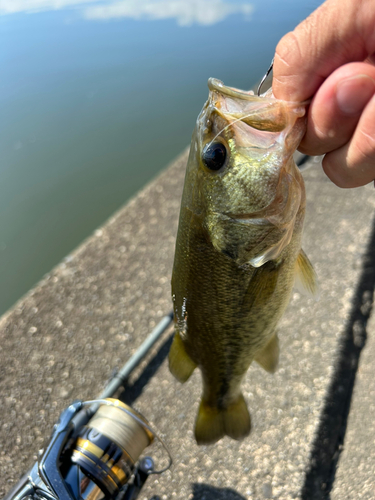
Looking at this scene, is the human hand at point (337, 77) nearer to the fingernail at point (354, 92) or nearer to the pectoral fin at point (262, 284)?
the fingernail at point (354, 92)

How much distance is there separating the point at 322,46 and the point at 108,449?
1.50 m

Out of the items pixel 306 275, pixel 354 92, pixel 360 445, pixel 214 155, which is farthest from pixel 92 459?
pixel 354 92

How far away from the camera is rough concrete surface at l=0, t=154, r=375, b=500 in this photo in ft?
5.56

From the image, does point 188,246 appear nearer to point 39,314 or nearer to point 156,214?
point 39,314

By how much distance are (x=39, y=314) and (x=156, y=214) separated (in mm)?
1218

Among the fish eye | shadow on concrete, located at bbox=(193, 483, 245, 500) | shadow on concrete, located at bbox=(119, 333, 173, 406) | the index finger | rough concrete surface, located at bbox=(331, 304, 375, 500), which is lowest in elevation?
rough concrete surface, located at bbox=(331, 304, 375, 500)

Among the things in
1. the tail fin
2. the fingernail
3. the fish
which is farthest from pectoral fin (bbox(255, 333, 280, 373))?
the fingernail

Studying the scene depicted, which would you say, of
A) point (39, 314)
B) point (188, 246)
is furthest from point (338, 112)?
point (39, 314)

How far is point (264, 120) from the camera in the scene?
1019 millimetres

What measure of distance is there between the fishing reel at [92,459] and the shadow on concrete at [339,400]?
78 cm

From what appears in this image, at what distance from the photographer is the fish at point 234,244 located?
1058 mm

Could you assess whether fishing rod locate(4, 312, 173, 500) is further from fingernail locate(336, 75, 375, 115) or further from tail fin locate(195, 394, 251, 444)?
fingernail locate(336, 75, 375, 115)

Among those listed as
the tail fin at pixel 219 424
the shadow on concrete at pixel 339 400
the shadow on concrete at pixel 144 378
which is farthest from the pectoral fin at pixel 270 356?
the shadow on concrete at pixel 144 378

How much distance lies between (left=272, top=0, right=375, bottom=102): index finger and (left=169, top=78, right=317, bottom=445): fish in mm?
63
